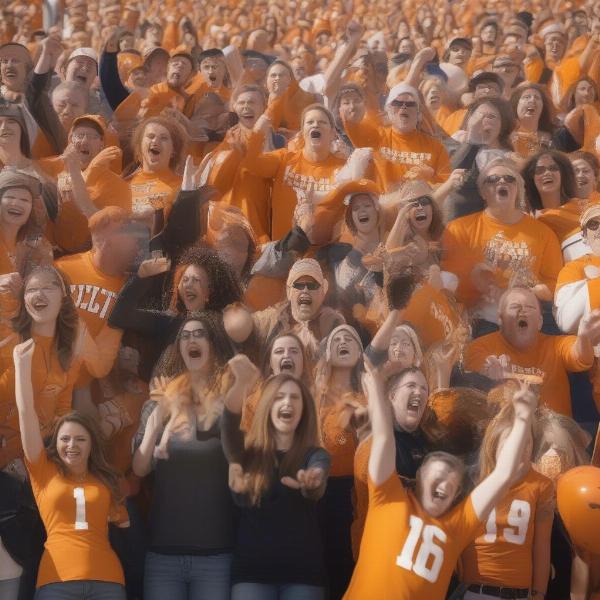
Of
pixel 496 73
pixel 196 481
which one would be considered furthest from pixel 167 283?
pixel 496 73

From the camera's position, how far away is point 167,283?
6500 mm

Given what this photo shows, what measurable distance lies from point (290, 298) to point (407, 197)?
1.07 m

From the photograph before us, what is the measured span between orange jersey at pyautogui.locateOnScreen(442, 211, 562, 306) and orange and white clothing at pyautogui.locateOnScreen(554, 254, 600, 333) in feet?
1.03

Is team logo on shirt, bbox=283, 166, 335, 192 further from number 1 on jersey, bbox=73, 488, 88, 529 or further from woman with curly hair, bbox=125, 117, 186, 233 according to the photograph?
number 1 on jersey, bbox=73, 488, 88, 529

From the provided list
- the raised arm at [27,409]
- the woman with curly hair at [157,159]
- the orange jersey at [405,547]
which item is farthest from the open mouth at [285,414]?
the woman with curly hair at [157,159]

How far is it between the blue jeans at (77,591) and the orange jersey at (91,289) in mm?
1425

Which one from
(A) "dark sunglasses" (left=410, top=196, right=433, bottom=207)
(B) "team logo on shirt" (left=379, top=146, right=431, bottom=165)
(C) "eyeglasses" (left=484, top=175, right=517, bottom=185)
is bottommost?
(A) "dark sunglasses" (left=410, top=196, right=433, bottom=207)

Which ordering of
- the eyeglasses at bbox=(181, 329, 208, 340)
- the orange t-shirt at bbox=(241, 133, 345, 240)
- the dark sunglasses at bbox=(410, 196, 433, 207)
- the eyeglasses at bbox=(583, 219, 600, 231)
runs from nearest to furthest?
the eyeglasses at bbox=(181, 329, 208, 340) → the eyeglasses at bbox=(583, 219, 600, 231) → the dark sunglasses at bbox=(410, 196, 433, 207) → the orange t-shirt at bbox=(241, 133, 345, 240)

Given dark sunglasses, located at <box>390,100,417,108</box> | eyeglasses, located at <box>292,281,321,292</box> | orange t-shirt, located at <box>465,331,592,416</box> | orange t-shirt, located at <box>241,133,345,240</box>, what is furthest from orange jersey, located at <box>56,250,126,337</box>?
dark sunglasses, located at <box>390,100,417,108</box>

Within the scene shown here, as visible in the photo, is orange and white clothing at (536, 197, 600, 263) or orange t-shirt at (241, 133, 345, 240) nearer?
orange and white clothing at (536, 197, 600, 263)

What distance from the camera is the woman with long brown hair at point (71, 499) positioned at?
5.32m

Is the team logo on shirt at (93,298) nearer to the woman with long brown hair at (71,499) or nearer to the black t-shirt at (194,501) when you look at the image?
the woman with long brown hair at (71,499)

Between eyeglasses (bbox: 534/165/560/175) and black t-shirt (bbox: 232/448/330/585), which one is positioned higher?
eyeglasses (bbox: 534/165/560/175)

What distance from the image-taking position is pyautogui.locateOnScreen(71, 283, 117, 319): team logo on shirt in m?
6.42
